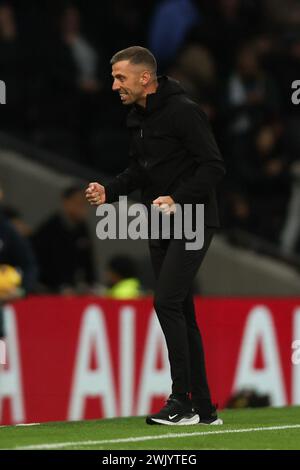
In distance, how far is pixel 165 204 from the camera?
8.31 metres

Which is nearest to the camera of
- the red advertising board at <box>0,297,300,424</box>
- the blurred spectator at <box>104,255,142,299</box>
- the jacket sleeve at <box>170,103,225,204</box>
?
the jacket sleeve at <box>170,103,225,204</box>

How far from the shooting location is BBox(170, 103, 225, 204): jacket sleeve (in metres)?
8.45

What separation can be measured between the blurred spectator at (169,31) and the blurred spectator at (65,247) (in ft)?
8.97

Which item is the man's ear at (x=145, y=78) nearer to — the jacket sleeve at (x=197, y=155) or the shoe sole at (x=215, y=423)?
the jacket sleeve at (x=197, y=155)

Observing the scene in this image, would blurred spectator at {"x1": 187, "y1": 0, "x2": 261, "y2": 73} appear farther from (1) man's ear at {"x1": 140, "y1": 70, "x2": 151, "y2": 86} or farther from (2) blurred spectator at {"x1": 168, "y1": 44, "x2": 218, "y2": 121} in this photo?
(1) man's ear at {"x1": 140, "y1": 70, "x2": 151, "y2": 86}

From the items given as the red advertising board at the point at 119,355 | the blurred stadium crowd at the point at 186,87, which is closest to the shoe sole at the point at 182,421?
the red advertising board at the point at 119,355

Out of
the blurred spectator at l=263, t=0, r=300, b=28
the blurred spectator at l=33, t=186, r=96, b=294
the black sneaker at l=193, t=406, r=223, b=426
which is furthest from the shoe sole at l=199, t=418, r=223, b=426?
the blurred spectator at l=263, t=0, r=300, b=28

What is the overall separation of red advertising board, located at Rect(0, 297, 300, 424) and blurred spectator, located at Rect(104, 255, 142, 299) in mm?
308

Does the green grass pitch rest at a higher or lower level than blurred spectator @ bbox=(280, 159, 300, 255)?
lower

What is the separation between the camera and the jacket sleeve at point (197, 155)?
8.45 metres

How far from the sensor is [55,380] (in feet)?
39.8

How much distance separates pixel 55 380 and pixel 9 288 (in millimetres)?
1035

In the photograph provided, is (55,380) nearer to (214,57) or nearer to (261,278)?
(261,278)

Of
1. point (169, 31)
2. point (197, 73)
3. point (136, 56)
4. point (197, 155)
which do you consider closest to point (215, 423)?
point (197, 155)
